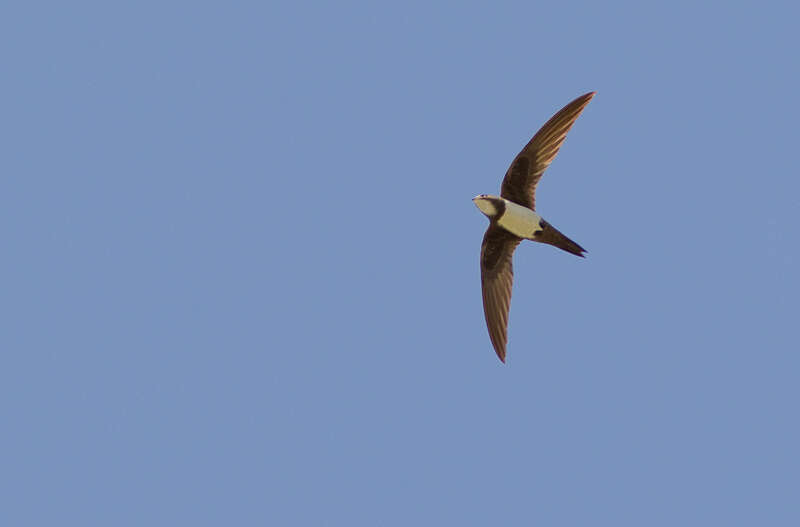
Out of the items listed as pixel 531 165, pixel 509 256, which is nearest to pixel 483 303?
pixel 509 256

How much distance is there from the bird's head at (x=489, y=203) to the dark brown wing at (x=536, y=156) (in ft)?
0.62

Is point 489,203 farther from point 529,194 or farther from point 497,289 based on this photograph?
point 497,289

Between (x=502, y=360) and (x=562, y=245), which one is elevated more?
(x=562, y=245)

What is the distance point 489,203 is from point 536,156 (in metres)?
0.67

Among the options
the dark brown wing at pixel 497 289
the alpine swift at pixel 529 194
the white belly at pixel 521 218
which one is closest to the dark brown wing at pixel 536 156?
the alpine swift at pixel 529 194

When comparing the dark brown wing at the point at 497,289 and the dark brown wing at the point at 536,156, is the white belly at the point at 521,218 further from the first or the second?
the dark brown wing at the point at 497,289

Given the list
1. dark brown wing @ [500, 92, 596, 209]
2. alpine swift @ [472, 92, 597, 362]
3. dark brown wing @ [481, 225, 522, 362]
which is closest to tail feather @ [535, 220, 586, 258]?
alpine swift @ [472, 92, 597, 362]

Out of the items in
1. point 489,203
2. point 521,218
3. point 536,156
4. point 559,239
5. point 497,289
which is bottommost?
point 497,289

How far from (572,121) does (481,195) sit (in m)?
1.17

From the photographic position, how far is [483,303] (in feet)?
46.1

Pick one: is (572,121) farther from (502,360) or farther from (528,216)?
(502,360)

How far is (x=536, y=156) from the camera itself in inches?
525

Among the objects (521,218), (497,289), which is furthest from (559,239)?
(497,289)

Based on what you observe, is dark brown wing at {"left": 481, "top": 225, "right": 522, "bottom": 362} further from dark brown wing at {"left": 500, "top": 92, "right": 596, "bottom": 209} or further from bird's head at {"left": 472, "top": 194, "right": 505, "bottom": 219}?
dark brown wing at {"left": 500, "top": 92, "right": 596, "bottom": 209}
